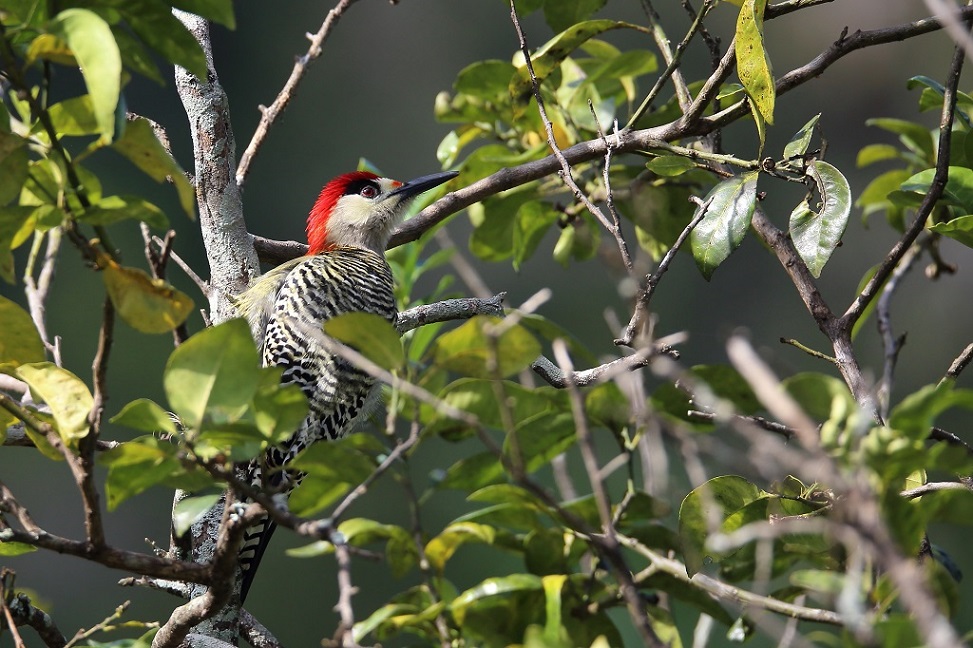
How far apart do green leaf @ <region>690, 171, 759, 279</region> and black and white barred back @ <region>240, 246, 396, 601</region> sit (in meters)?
0.95

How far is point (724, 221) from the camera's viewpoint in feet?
5.66

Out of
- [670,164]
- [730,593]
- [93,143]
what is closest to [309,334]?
[670,164]

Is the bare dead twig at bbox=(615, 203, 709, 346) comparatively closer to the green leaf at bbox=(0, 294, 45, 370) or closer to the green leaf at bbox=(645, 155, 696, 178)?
the green leaf at bbox=(645, 155, 696, 178)

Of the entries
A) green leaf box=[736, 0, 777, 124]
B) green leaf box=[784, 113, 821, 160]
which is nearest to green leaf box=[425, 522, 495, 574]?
green leaf box=[736, 0, 777, 124]

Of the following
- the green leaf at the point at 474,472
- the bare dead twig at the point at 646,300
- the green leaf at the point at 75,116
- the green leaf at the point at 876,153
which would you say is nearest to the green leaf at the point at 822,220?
the bare dead twig at the point at 646,300

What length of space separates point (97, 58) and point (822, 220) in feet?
3.69

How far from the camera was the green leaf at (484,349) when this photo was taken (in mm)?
1136

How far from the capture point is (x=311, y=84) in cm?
1030

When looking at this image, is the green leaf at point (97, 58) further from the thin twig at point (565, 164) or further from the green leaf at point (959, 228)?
the green leaf at point (959, 228)

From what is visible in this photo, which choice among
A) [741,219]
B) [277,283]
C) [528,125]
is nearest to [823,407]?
[741,219]

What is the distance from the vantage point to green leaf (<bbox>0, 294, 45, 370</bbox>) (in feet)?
4.50

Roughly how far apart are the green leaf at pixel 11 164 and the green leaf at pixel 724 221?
991mm

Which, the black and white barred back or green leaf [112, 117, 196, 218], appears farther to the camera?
the black and white barred back

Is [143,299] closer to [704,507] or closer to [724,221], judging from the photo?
[704,507]
